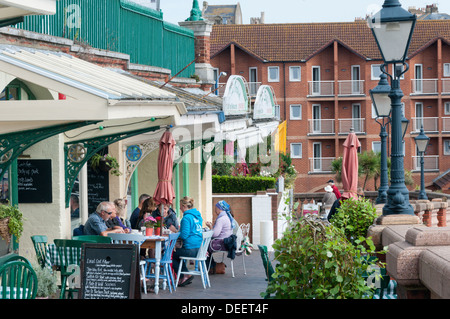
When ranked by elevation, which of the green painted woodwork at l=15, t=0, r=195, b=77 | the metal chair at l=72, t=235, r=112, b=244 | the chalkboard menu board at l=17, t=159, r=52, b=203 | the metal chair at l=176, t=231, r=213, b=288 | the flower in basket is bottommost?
the metal chair at l=176, t=231, r=213, b=288

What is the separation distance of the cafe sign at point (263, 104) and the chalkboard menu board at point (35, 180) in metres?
10.4

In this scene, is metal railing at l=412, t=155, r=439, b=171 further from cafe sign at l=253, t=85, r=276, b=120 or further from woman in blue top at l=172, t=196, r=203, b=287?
woman in blue top at l=172, t=196, r=203, b=287

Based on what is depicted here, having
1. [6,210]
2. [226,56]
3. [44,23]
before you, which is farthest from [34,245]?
[226,56]

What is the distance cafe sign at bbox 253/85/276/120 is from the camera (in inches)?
873

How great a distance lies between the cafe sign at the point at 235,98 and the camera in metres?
17.8

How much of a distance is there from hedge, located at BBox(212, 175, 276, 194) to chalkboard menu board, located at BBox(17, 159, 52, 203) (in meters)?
10.5

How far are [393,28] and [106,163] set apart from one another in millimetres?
7017

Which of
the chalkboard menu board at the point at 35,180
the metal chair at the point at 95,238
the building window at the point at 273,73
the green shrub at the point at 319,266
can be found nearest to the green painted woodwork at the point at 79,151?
the chalkboard menu board at the point at 35,180

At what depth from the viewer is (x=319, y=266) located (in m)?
6.02

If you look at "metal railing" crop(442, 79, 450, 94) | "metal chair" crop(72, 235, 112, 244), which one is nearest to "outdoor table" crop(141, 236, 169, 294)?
"metal chair" crop(72, 235, 112, 244)

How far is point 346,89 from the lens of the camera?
56094 millimetres

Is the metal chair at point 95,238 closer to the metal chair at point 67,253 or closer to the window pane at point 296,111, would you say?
the metal chair at point 67,253

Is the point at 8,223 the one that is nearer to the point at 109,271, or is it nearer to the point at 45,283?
the point at 45,283

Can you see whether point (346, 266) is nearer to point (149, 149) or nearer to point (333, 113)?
point (149, 149)
